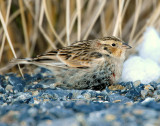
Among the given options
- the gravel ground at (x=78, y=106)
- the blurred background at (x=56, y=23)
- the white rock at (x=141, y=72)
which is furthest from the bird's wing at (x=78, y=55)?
the blurred background at (x=56, y=23)

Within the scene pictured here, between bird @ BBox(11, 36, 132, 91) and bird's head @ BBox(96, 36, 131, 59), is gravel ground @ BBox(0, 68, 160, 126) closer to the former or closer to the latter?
bird @ BBox(11, 36, 132, 91)

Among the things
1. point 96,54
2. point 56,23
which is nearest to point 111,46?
point 96,54

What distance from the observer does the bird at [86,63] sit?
2.65 meters

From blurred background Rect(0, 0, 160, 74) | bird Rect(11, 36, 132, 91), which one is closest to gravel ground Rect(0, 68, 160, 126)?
bird Rect(11, 36, 132, 91)

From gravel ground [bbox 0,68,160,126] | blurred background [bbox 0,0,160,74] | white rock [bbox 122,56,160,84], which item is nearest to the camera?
gravel ground [bbox 0,68,160,126]

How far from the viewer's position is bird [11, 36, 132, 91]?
2650 millimetres

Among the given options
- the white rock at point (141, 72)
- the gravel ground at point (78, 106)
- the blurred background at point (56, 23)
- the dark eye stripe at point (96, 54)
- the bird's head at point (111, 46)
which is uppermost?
the blurred background at point (56, 23)

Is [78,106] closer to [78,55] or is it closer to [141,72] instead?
[78,55]

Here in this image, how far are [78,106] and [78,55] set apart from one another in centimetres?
101

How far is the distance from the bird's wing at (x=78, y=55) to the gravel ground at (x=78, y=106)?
27 centimetres

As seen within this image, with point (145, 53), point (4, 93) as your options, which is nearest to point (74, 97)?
point (4, 93)

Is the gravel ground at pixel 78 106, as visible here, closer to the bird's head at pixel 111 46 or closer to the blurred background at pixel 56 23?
the bird's head at pixel 111 46

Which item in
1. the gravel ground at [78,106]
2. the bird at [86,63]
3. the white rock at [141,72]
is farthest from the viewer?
the white rock at [141,72]

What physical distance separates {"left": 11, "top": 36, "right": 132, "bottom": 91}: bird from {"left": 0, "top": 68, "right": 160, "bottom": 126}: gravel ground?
0.36ft
